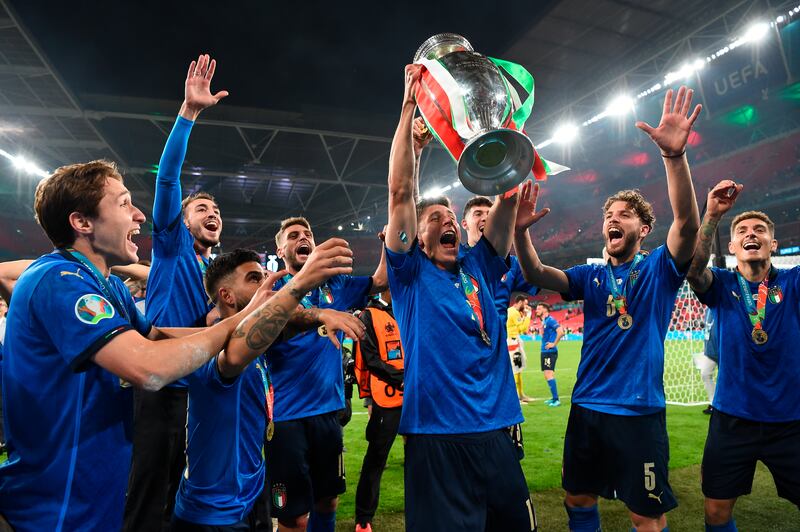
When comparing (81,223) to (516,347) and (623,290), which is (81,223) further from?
(516,347)

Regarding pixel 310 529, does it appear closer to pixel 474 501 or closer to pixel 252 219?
pixel 474 501

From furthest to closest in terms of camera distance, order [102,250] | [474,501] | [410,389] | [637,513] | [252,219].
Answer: [252,219], [637,513], [410,389], [474,501], [102,250]

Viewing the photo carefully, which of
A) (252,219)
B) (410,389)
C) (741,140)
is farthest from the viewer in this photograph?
(741,140)

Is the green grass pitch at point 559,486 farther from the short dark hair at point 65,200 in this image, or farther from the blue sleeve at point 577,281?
the short dark hair at point 65,200

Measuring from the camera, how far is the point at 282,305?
65.9 inches

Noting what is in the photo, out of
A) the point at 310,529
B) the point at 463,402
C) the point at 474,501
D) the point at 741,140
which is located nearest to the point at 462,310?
the point at 463,402

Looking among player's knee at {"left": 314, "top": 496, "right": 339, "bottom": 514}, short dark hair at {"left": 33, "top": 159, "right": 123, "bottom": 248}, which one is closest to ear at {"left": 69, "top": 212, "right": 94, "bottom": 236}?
short dark hair at {"left": 33, "top": 159, "right": 123, "bottom": 248}

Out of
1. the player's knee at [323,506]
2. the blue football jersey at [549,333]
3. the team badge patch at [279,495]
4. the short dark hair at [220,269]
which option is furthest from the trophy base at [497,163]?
the blue football jersey at [549,333]

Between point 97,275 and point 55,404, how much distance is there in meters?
0.43

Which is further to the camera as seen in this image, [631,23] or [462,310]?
[631,23]

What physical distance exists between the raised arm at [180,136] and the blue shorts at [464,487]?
2.07 meters

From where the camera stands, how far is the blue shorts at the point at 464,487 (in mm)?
2045

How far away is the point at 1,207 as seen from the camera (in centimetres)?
2547

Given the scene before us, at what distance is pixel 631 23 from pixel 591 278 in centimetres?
1262
